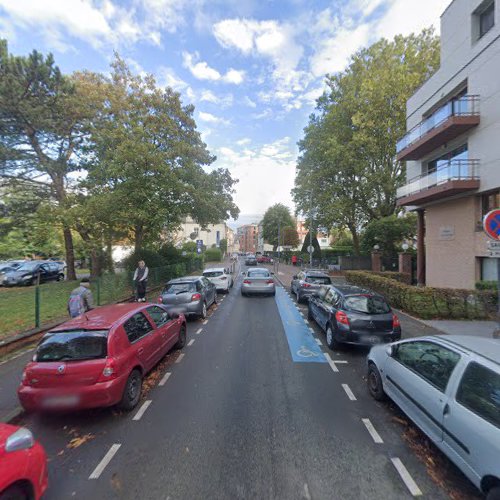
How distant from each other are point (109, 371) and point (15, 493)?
5.37 feet

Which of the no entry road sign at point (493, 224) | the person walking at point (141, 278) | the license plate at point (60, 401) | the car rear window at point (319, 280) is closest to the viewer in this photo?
the license plate at point (60, 401)

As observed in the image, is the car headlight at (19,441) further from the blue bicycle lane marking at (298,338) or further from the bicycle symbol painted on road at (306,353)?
the bicycle symbol painted on road at (306,353)

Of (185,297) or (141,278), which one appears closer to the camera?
(185,297)

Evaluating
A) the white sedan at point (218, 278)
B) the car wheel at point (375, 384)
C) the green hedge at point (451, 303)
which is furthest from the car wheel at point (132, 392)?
the white sedan at point (218, 278)

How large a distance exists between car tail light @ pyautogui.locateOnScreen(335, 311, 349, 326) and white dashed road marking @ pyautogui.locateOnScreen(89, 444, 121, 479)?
489 centimetres

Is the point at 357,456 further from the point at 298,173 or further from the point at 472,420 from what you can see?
the point at 298,173

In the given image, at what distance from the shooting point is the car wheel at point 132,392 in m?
4.16

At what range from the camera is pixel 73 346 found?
4.09 meters

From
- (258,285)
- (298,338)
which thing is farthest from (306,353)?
(258,285)

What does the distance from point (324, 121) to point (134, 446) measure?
95.0 feet

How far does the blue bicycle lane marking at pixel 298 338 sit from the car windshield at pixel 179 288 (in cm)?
343

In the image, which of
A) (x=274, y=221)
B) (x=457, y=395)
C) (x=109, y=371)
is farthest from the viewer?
(x=274, y=221)

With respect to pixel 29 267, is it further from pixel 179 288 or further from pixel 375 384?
pixel 375 384

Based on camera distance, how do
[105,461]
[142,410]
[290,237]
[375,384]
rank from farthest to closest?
[290,237]
[375,384]
[142,410]
[105,461]
